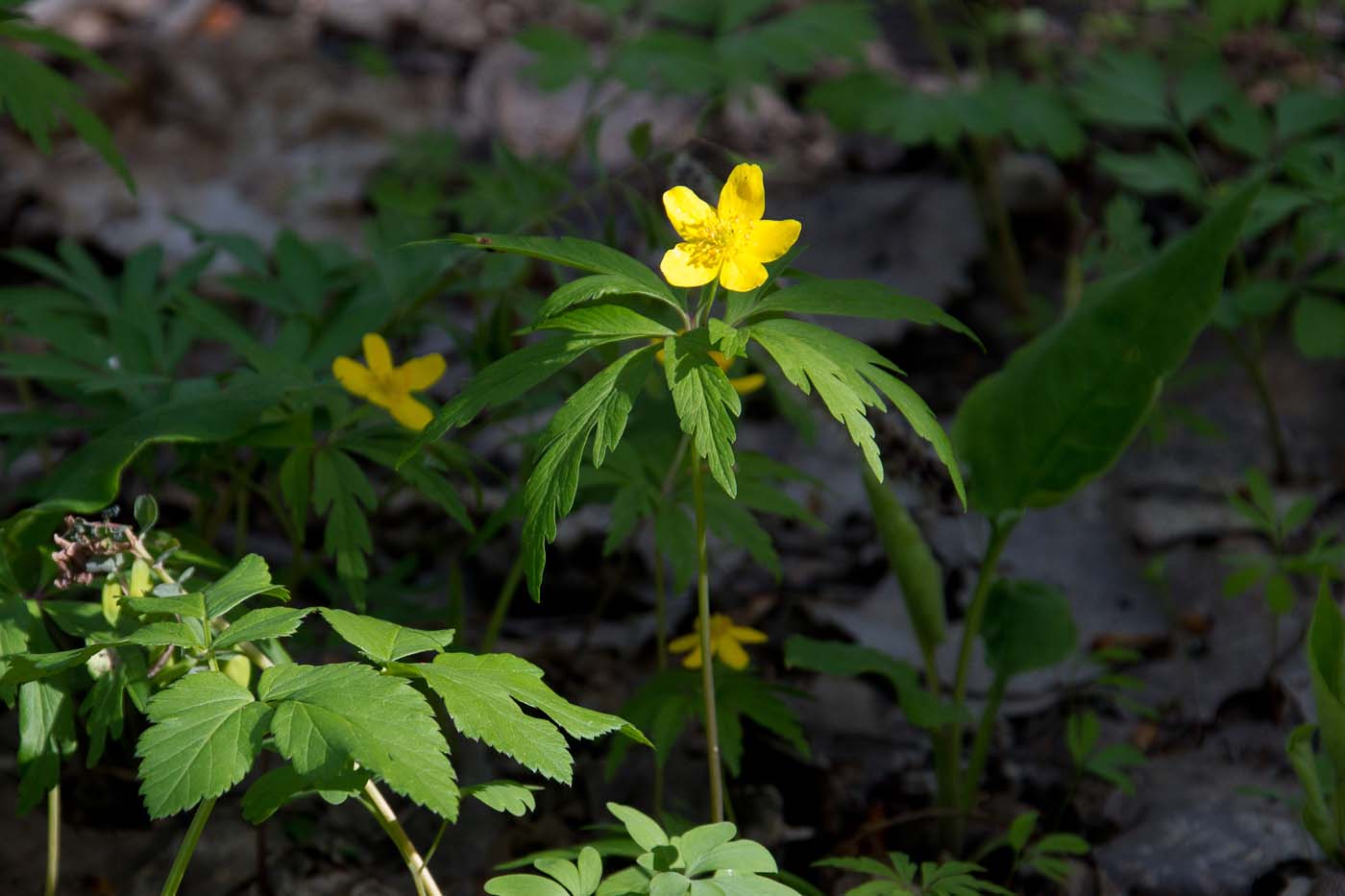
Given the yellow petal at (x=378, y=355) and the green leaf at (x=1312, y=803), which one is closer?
the green leaf at (x=1312, y=803)

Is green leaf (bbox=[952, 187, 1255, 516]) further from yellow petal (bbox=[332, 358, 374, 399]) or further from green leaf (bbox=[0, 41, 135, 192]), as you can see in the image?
green leaf (bbox=[0, 41, 135, 192])

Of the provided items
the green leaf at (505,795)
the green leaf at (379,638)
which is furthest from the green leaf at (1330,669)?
the green leaf at (379,638)

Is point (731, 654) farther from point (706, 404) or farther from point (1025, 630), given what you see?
point (706, 404)

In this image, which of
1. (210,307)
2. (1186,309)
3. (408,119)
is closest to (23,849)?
(210,307)

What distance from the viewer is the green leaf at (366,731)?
1.13 m

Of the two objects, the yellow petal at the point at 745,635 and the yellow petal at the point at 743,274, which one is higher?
the yellow petal at the point at 743,274

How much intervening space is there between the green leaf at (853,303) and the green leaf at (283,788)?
726mm

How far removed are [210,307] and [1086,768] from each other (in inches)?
71.3

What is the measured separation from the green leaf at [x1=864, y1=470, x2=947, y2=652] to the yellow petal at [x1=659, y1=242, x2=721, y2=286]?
24.8 inches

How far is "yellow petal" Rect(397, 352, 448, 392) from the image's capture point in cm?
188

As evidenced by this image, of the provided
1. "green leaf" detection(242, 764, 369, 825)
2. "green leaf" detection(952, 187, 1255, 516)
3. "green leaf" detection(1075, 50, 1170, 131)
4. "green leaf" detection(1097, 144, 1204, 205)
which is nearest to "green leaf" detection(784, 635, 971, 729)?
"green leaf" detection(952, 187, 1255, 516)

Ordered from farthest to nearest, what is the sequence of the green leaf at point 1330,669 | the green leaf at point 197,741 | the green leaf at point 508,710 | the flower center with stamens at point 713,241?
the green leaf at point 1330,669 < the flower center with stamens at point 713,241 < the green leaf at point 508,710 < the green leaf at point 197,741

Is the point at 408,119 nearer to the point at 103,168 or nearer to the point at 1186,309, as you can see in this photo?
the point at 103,168

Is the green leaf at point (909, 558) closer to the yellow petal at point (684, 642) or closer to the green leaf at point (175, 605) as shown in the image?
the yellow petal at point (684, 642)
